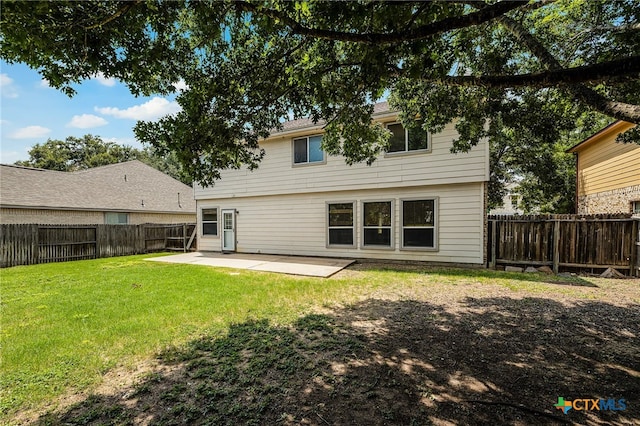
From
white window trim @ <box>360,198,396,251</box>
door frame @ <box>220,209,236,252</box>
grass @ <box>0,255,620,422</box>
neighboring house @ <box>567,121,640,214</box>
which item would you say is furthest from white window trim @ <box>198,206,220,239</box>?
neighboring house @ <box>567,121,640,214</box>

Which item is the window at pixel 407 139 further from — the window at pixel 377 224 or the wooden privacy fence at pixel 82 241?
the wooden privacy fence at pixel 82 241

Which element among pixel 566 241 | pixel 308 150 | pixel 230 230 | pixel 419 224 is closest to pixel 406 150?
pixel 419 224

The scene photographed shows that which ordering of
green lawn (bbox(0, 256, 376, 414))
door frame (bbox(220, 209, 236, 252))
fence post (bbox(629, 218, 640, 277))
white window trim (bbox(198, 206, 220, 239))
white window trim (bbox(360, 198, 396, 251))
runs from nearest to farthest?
green lawn (bbox(0, 256, 376, 414)), fence post (bbox(629, 218, 640, 277)), white window trim (bbox(360, 198, 396, 251)), door frame (bbox(220, 209, 236, 252)), white window trim (bbox(198, 206, 220, 239))

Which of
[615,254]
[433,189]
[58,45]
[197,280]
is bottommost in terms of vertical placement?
[197,280]

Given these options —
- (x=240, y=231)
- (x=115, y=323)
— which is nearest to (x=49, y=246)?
(x=240, y=231)

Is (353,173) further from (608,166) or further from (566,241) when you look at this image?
(608,166)

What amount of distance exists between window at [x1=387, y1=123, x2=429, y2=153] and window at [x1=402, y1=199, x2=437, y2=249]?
1.86 m

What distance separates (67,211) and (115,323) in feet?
47.2

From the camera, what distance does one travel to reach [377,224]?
10.1m

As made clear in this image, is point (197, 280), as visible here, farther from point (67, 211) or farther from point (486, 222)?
point (67, 211)

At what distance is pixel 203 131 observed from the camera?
3971 millimetres

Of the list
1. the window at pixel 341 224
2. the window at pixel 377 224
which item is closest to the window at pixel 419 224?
the window at pixel 377 224

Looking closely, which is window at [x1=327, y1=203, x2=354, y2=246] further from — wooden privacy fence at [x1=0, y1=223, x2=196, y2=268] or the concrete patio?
wooden privacy fence at [x1=0, y1=223, x2=196, y2=268]

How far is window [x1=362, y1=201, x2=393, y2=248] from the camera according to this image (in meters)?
9.93
